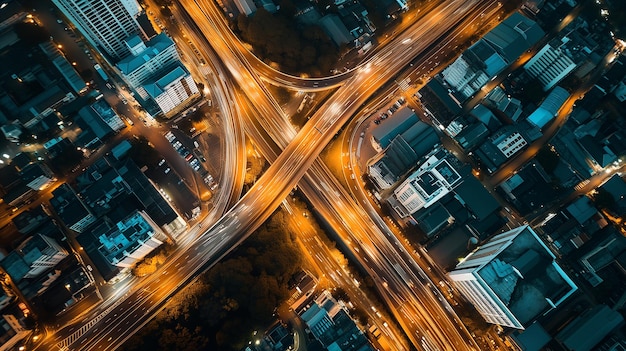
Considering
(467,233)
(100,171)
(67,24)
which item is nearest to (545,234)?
(467,233)

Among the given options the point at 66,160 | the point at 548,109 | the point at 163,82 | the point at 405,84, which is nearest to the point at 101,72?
the point at 163,82

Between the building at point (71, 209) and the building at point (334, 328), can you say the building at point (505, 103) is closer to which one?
the building at point (334, 328)

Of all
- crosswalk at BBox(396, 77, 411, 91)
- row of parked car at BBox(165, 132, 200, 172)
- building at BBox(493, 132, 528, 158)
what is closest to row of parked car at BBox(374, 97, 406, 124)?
crosswalk at BBox(396, 77, 411, 91)

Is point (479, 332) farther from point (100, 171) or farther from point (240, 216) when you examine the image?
point (100, 171)

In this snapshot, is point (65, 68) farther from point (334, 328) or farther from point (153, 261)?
point (334, 328)

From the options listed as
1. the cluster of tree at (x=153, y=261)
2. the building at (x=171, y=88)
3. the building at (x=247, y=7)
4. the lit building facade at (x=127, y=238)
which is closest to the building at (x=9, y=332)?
the lit building facade at (x=127, y=238)
